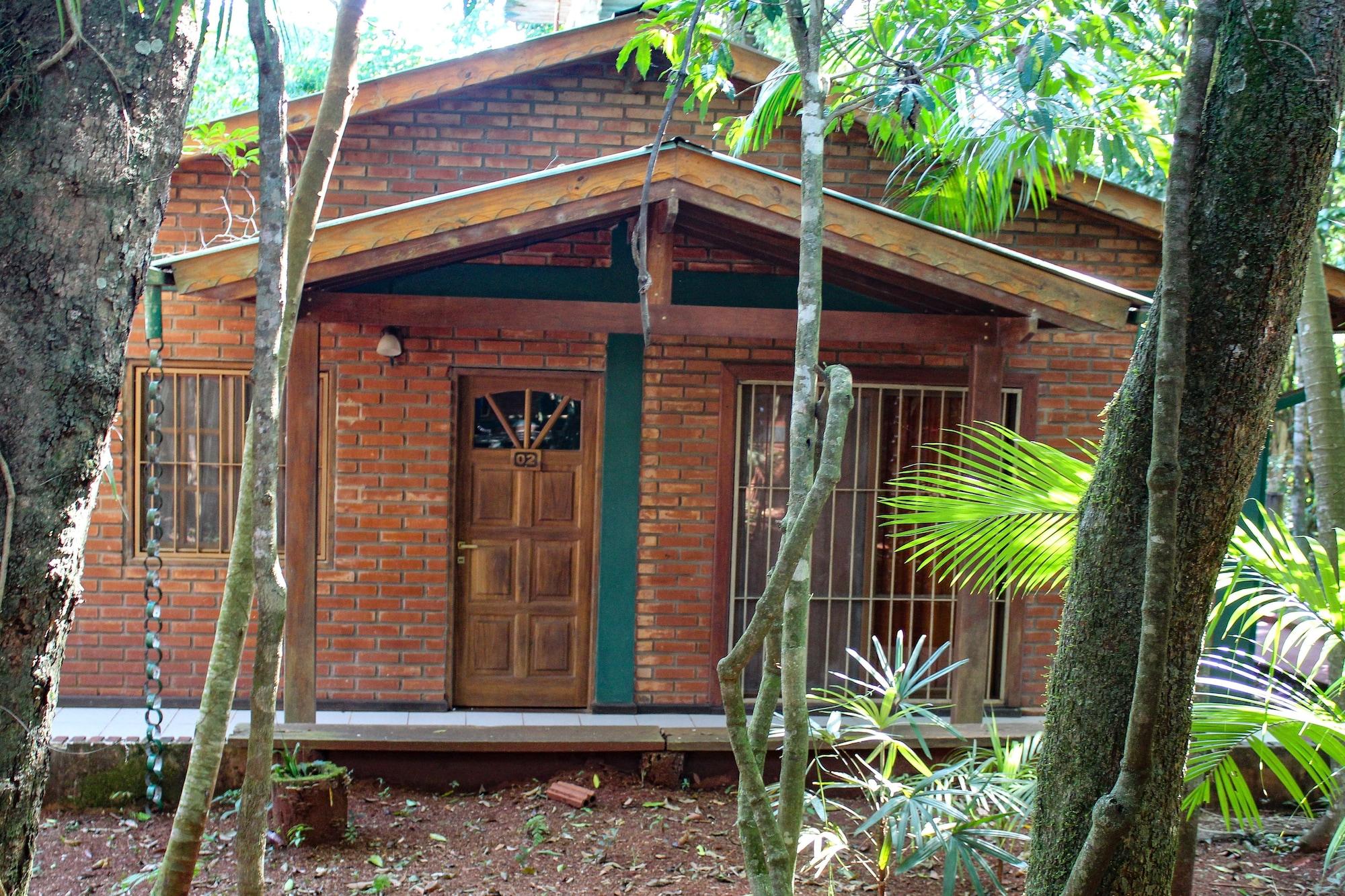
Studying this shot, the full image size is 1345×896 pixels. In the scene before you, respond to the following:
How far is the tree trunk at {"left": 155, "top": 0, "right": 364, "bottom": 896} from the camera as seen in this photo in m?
2.38

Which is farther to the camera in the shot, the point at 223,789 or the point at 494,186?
the point at 223,789

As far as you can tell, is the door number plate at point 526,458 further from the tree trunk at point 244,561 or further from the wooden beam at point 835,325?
the tree trunk at point 244,561

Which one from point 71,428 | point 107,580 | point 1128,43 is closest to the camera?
point 71,428

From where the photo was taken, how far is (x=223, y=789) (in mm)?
5438

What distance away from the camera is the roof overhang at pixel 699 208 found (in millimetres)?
5000

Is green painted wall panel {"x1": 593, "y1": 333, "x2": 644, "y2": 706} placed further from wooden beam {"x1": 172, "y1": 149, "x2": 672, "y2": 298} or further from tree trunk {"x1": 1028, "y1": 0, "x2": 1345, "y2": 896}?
tree trunk {"x1": 1028, "y1": 0, "x2": 1345, "y2": 896}

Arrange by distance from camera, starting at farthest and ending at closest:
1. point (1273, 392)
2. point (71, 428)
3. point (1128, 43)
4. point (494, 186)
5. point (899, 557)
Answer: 1. point (899, 557)
2. point (1128, 43)
3. point (494, 186)
4. point (1273, 392)
5. point (71, 428)

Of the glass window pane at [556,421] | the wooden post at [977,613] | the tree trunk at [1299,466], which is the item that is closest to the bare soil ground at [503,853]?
the wooden post at [977,613]

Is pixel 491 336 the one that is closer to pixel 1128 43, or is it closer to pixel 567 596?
pixel 567 596

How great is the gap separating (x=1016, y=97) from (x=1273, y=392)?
2.66 m

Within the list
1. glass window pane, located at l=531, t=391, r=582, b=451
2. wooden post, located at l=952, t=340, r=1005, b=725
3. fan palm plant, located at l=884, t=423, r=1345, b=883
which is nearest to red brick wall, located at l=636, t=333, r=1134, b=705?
glass window pane, located at l=531, t=391, r=582, b=451

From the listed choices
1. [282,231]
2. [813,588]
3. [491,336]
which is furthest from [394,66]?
[282,231]

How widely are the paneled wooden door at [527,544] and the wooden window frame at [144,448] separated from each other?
813 mm

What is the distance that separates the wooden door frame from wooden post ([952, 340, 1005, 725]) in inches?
90.4
